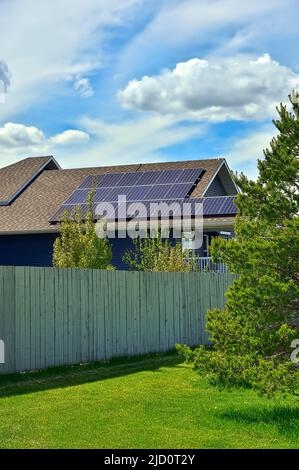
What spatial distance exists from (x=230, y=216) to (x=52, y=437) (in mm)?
18649

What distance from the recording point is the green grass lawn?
25.3 feet

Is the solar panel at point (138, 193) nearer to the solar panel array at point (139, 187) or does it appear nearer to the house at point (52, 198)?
the solar panel array at point (139, 187)

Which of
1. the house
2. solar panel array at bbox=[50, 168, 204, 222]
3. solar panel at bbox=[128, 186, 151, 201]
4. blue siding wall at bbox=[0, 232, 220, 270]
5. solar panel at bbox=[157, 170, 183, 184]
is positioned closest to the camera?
the house

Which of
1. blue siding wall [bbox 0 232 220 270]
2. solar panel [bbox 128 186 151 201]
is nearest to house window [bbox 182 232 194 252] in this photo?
solar panel [bbox 128 186 151 201]

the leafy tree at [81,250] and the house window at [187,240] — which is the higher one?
the house window at [187,240]

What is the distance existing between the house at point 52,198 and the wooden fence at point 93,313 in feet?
27.7

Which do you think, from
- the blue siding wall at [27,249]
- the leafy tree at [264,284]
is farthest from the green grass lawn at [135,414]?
the blue siding wall at [27,249]

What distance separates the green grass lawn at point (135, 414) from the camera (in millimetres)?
7707

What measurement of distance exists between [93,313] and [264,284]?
6.52 meters

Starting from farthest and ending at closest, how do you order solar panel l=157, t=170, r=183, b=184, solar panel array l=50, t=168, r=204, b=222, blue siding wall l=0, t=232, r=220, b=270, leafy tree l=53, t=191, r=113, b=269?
1. solar panel l=157, t=170, r=183, b=184
2. blue siding wall l=0, t=232, r=220, b=270
3. solar panel array l=50, t=168, r=204, b=222
4. leafy tree l=53, t=191, r=113, b=269

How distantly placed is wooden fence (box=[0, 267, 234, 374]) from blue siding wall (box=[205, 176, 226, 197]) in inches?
461

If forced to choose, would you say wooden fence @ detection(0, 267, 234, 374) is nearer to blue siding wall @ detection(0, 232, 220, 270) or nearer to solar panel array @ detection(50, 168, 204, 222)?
solar panel array @ detection(50, 168, 204, 222)

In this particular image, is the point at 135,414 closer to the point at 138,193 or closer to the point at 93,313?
the point at 93,313

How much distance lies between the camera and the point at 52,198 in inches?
1216
